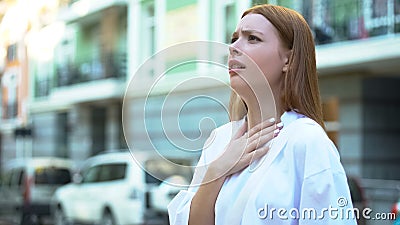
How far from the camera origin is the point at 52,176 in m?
12.8

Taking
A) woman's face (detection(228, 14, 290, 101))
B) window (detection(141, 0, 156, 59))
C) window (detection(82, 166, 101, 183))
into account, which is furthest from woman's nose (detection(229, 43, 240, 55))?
window (detection(82, 166, 101, 183))

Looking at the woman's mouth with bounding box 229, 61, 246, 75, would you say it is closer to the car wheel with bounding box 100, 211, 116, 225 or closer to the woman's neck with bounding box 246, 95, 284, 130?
the woman's neck with bounding box 246, 95, 284, 130

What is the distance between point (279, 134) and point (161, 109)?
1.59 feet

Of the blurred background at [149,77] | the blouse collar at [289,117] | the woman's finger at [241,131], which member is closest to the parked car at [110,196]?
the blurred background at [149,77]

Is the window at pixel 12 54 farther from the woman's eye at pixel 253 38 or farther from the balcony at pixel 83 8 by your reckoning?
the woman's eye at pixel 253 38

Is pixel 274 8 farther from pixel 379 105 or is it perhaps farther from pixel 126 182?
pixel 379 105

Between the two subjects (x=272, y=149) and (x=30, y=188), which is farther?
(x=30, y=188)

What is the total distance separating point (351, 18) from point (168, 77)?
26.5 feet

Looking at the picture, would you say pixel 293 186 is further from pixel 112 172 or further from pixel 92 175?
pixel 92 175

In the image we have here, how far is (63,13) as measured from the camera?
16281mm

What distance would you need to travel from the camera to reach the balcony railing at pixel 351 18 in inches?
355

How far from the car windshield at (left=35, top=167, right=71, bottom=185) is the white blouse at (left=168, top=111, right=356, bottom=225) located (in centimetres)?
1131

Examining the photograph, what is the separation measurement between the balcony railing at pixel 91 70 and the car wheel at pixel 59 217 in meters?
3.93

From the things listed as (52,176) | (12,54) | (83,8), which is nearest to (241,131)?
(52,176)
